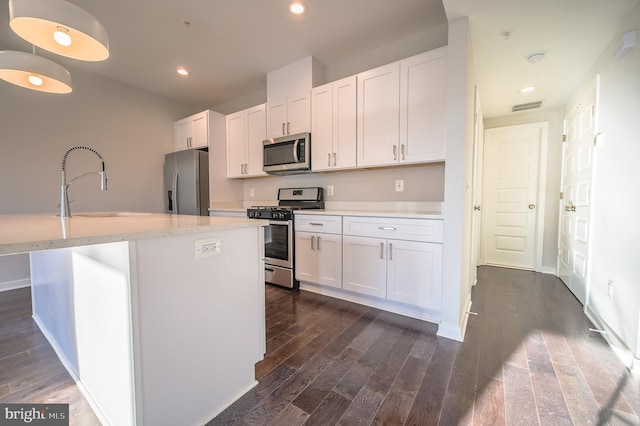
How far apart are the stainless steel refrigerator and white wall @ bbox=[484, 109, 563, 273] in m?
4.95

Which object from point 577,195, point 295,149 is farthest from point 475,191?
point 295,149

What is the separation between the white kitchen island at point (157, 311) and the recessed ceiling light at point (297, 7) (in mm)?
2013

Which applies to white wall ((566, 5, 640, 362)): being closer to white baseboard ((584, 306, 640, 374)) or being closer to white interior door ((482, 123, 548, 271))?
white baseboard ((584, 306, 640, 374))

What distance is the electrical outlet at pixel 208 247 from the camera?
116 centimetres

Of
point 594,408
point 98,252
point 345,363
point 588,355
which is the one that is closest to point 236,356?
point 345,363

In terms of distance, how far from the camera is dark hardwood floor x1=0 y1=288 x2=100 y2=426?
1324mm

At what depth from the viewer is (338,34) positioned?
265cm

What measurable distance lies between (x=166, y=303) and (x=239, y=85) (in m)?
3.71

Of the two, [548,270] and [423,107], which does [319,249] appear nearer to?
[423,107]

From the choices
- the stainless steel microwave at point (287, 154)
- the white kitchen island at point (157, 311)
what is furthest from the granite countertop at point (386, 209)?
the white kitchen island at point (157, 311)

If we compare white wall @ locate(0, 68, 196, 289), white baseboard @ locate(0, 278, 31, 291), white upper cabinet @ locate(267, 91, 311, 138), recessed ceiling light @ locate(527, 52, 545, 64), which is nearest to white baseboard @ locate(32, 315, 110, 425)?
white baseboard @ locate(0, 278, 31, 291)

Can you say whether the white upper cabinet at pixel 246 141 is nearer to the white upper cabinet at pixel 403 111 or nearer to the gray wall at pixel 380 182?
the gray wall at pixel 380 182

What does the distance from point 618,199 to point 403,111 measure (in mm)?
1732

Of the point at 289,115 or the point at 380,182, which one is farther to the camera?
the point at 289,115
